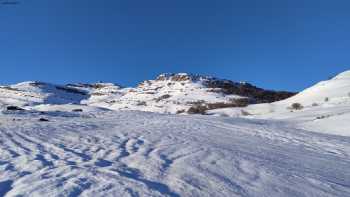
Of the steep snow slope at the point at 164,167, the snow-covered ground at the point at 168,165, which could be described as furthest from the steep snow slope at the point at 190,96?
the steep snow slope at the point at 164,167

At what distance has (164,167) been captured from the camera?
5.95 metres

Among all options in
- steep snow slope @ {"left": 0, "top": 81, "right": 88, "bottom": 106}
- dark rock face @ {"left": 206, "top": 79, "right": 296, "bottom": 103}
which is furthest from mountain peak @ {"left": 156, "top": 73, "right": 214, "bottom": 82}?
steep snow slope @ {"left": 0, "top": 81, "right": 88, "bottom": 106}

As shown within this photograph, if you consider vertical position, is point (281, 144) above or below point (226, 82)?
below

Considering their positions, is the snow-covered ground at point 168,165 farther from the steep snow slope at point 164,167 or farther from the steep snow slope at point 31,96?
the steep snow slope at point 31,96

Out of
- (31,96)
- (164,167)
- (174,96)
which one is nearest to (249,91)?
(174,96)

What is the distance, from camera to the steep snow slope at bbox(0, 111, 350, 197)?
468cm

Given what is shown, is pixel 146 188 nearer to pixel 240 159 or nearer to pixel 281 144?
pixel 240 159

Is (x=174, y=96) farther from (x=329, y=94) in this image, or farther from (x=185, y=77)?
(x=329, y=94)

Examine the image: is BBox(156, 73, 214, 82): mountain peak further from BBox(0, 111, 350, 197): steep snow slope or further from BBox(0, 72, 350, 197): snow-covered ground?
BBox(0, 111, 350, 197): steep snow slope

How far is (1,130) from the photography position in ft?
36.7

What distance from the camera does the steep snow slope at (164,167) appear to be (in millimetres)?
4684

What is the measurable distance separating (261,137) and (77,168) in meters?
6.87

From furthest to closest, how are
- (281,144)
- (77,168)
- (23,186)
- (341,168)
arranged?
(281,144) → (341,168) → (77,168) → (23,186)

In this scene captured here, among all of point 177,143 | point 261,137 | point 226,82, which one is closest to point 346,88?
point 261,137
